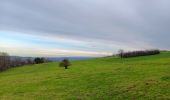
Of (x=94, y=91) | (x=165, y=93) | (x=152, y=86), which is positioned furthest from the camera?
(x=94, y=91)

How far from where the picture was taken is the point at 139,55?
100m

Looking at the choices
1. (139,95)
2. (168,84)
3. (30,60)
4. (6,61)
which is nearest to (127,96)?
(139,95)

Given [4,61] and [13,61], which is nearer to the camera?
[4,61]

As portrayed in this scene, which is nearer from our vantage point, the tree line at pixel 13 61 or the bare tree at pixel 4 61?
the bare tree at pixel 4 61

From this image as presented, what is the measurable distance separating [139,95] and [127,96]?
2.54ft

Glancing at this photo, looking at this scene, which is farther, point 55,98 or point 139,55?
point 139,55

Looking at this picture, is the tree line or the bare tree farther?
the tree line

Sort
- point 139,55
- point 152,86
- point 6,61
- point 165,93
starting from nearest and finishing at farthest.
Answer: point 165,93, point 152,86, point 139,55, point 6,61

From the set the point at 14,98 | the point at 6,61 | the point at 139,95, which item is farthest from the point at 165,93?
the point at 6,61

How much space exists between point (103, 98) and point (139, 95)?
94.6 inches

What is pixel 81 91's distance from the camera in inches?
1007

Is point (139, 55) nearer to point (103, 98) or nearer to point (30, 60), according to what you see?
point (30, 60)

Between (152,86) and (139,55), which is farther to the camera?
(139,55)

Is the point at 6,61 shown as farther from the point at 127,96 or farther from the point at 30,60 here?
the point at 127,96
